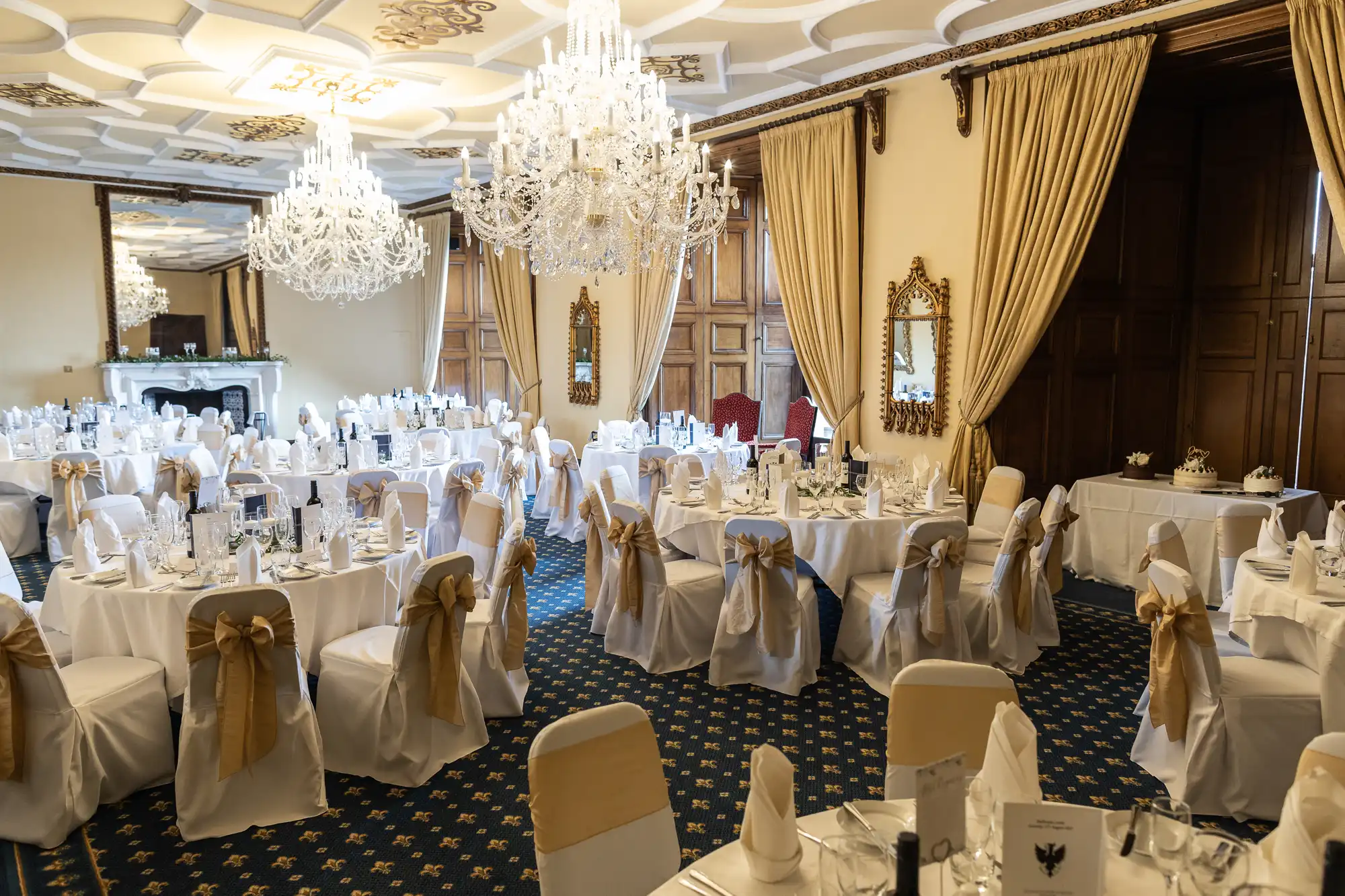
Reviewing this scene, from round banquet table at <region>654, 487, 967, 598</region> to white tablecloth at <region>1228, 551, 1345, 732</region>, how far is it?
1.39m

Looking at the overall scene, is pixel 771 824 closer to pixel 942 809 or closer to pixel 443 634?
pixel 942 809

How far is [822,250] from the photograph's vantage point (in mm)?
7750

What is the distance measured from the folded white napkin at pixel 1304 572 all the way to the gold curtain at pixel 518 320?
9309 millimetres

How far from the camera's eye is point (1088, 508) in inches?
264

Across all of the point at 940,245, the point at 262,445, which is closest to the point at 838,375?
the point at 940,245

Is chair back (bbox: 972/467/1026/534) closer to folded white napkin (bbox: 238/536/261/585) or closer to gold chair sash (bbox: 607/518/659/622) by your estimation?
gold chair sash (bbox: 607/518/659/622)

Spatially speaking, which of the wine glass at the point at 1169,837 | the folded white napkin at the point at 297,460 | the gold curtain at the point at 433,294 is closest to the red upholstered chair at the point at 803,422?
the folded white napkin at the point at 297,460

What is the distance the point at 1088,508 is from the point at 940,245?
2318mm

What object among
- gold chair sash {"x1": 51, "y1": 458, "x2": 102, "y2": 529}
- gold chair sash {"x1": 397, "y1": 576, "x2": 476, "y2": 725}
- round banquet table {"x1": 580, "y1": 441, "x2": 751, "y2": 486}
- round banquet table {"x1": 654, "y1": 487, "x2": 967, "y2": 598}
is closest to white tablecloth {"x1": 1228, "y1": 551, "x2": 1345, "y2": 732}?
round banquet table {"x1": 654, "y1": 487, "x2": 967, "y2": 598}

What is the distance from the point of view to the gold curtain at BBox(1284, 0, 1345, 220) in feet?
16.2

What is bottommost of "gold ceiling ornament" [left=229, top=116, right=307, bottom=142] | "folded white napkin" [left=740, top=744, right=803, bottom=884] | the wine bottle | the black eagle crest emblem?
"folded white napkin" [left=740, top=744, right=803, bottom=884]

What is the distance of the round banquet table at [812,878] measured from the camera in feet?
5.68

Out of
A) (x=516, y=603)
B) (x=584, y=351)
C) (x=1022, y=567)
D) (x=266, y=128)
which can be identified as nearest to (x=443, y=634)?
(x=516, y=603)

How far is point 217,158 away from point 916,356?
27.3ft
